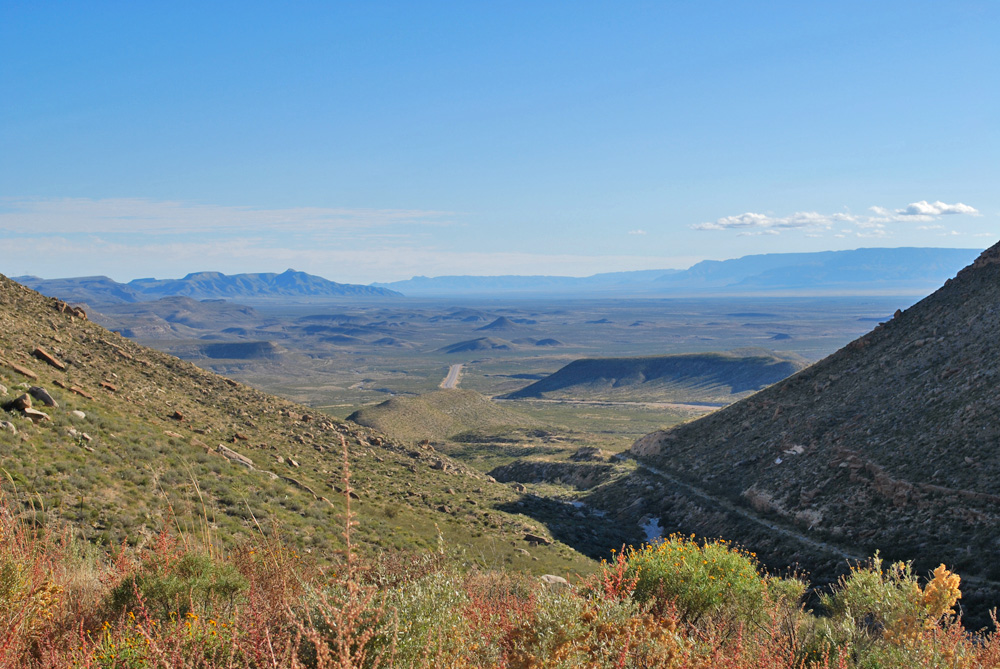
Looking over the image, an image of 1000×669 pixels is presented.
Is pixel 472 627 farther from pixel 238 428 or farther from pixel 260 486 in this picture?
pixel 238 428

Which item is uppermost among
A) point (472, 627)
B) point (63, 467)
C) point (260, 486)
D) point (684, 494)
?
point (472, 627)

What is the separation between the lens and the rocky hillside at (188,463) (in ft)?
47.3

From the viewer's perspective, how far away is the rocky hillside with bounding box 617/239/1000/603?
773 inches

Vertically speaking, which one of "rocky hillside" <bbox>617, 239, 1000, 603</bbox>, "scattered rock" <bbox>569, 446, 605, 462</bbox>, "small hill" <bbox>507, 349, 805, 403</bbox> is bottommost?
"small hill" <bbox>507, 349, 805, 403</bbox>

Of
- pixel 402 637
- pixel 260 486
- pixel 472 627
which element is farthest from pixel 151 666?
pixel 260 486

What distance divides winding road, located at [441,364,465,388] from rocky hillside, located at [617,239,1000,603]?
10921 cm

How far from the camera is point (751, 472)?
30375mm

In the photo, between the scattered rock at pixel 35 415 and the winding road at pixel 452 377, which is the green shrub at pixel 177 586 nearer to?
the scattered rock at pixel 35 415

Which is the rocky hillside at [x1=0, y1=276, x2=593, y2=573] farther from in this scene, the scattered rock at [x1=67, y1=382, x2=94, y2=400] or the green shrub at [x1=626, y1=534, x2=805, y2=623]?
the green shrub at [x1=626, y1=534, x2=805, y2=623]

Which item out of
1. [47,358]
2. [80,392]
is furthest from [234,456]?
Answer: [47,358]

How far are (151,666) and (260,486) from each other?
17324 mm

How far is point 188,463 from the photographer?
19.1 m

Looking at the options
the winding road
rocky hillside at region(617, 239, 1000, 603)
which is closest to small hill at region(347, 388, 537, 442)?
rocky hillside at region(617, 239, 1000, 603)

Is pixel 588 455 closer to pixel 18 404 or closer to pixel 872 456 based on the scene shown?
pixel 872 456
